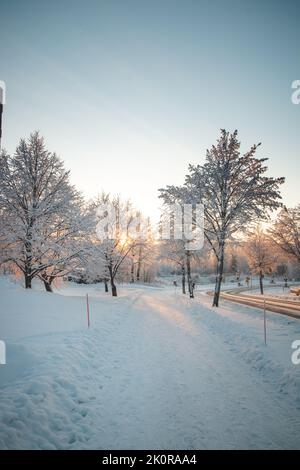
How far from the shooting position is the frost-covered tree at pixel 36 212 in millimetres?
14656

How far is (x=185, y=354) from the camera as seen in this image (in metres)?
7.77

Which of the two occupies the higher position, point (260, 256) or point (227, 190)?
point (227, 190)

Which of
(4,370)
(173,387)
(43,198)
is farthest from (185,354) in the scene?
(43,198)

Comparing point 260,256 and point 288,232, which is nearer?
point 288,232

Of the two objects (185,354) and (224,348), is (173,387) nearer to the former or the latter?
(185,354)

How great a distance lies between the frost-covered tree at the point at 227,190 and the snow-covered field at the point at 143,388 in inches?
336

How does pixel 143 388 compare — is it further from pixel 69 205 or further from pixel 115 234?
pixel 115 234

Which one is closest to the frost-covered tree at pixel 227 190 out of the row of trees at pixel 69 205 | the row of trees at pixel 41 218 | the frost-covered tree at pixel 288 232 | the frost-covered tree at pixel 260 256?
the row of trees at pixel 69 205

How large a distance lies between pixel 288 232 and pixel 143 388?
27.2 metres

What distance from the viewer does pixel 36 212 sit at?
14.9 meters

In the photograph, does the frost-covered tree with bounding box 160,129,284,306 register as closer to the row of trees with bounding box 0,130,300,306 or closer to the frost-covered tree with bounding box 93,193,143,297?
the row of trees with bounding box 0,130,300,306

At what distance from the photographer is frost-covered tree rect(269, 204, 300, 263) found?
26611 millimetres

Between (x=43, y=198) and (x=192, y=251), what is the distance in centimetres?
1725

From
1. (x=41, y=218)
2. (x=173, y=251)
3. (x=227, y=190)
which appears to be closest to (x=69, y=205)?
(x=41, y=218)
